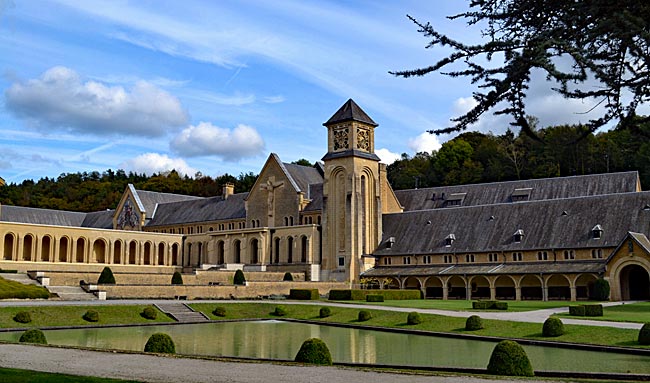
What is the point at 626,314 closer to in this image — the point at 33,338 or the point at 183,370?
the point at 183,370

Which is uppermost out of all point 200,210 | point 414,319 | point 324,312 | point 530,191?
point 200,210

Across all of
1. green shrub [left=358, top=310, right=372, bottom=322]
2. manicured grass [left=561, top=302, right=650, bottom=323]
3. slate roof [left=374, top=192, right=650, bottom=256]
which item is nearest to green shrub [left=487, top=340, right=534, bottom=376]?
manicured grass [left=561, top=302, right=650, bottom=323]

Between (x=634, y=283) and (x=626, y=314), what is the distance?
54.5ft

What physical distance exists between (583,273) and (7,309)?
36.4m

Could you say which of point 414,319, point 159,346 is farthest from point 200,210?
point 159,346

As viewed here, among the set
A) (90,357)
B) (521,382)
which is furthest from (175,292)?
(521,382)

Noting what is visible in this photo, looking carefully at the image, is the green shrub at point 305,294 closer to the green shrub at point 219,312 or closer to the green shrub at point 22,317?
the green shrub at point 219,312

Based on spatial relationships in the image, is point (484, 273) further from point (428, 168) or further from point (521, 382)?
point (428, 168)

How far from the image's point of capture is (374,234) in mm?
64500

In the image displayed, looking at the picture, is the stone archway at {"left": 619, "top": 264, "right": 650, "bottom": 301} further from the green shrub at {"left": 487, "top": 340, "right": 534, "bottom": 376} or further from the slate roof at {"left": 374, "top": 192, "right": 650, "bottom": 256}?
the green shrub at {"left": 487, "top": 340, "right": 534, "bottom": 376}

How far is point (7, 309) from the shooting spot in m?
31.5

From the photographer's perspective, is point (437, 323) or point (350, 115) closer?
point (437, 323)

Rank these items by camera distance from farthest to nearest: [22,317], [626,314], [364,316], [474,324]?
[364,316] < [626,314] < [22,317] < [474,324]

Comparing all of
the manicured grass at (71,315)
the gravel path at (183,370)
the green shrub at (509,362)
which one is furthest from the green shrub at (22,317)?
the green shrub at (509,362)
